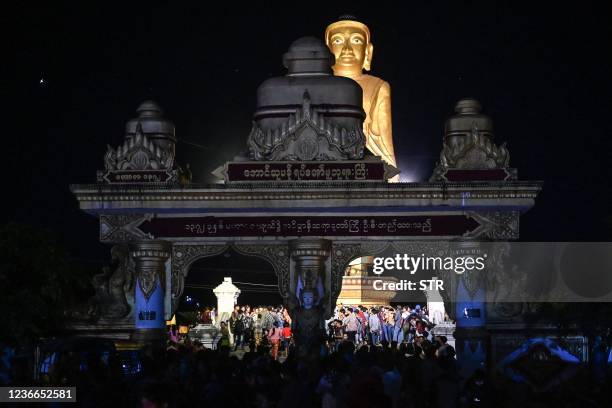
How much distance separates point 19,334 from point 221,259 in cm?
2625

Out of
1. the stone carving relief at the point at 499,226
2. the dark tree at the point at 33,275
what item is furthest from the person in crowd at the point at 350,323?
the dark tree at the point at 33,275

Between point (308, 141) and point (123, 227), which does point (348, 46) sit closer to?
point (308, 141)

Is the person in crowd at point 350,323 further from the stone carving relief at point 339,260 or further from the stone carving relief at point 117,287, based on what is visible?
the stone carving relief at point 117,287

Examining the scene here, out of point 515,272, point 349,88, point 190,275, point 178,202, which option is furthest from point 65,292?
point 190,275

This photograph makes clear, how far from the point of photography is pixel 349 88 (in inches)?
1340

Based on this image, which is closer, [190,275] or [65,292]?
[65,292]

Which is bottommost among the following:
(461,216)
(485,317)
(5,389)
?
(5,389)

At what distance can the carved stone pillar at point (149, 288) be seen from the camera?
1273 inches

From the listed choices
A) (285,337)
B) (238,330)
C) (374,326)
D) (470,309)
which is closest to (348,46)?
(374,326)

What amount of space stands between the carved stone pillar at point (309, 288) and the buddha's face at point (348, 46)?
52.9 feet

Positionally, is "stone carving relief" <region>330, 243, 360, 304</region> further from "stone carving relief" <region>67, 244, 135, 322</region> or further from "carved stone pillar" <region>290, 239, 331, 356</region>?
"stone carving relief" <region>67, 244, 135, 322</region>

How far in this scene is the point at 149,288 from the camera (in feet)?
106

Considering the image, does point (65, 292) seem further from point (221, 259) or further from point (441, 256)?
point (221, 259)

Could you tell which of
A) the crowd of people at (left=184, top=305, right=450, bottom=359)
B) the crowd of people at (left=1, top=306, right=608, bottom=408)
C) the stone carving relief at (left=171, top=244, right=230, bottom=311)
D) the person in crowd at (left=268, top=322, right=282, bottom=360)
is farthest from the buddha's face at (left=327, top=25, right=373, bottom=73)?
the crowd of people at (left=1, top=306, right=608, bottom=408)
